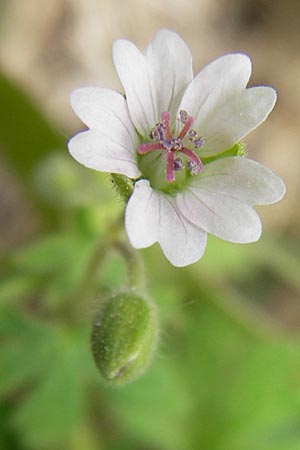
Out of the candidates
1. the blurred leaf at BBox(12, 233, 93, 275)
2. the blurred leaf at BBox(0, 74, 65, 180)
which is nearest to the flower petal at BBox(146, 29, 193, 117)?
the blurred leaf at BBox(12, 233, 93, 275)

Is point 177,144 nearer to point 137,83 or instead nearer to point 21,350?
point 137,83

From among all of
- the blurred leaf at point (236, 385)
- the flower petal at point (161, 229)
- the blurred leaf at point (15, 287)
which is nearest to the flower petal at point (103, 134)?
the flower petal at point (161, 229)

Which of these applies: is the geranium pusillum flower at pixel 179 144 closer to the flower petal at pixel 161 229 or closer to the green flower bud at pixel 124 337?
the flower petal at pixel 161 229

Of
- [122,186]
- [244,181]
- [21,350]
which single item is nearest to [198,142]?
[244,181]

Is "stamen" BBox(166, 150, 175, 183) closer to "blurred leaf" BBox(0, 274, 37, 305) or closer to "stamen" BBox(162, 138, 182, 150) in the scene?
"stamen" BBox(162, 138, 182, 150)

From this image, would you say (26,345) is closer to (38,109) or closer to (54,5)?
(38,109)

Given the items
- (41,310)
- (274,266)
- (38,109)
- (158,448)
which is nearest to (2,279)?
(41,310)

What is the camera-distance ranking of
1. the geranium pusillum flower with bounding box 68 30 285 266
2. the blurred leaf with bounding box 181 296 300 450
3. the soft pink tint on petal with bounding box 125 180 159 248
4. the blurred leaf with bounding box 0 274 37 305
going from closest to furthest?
the soft pink tint on petal with bounding box 125 180 159 248 → the geranium pusillum flower with bounding box 68 30 285 266 → the blurred leaf with bounding box 0 274 37 305 → the blurred leaf with bounding box 181 296 300 450
